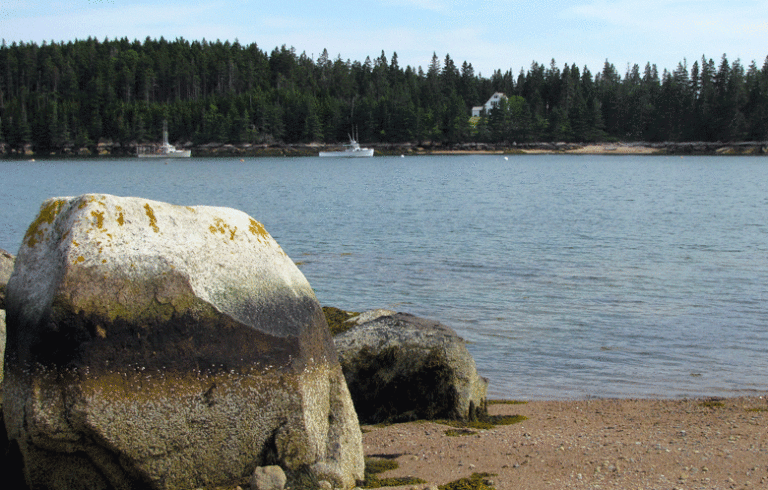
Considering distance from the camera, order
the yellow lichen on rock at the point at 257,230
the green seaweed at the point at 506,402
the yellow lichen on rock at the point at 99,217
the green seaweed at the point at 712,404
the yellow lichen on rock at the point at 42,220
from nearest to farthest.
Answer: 1. the yellow lichen on rock at the point at 99,217
2. the yellow lichen on rock at the point at 42,220
3. the yellow lichen on rock at the point at 257,230
4. the green seaweed at the point at 712,404
5. the green seaweed at the point at 506,402

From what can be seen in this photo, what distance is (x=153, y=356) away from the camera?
5.17 m

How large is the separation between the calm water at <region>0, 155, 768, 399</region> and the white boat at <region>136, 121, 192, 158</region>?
96369mm

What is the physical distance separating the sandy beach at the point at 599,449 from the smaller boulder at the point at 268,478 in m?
1.16

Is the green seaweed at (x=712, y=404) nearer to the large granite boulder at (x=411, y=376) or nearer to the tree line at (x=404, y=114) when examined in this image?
the large granite boulder at (x=411, y=376)

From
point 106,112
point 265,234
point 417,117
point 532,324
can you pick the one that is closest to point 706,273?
point 532,324

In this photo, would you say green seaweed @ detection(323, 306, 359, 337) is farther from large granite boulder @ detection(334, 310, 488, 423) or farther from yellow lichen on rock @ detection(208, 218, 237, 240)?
yellow lichen on rock @ detection(208, 218, 237, 240)

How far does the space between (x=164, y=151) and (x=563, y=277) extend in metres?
136

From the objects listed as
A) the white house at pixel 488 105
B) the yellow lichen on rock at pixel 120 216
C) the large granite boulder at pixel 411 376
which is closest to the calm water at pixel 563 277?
the large granite boulder at pixel 411 376

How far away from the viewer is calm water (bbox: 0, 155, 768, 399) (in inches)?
448

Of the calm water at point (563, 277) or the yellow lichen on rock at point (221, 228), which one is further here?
the calm water at point (563, 277)

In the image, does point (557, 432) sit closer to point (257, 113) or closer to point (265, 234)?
point (265, 234)

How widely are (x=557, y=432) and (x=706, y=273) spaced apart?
45.8 feet

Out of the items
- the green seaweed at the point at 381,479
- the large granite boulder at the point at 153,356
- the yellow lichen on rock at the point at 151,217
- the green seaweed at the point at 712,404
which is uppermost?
the yellow lichen on rock at the point at 151,217

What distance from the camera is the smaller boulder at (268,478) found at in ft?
17.4
